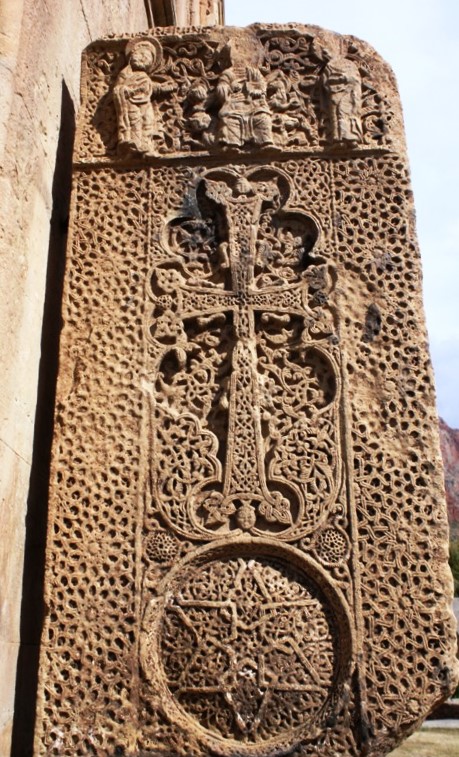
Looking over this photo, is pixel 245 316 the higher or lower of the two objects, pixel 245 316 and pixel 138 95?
the lower

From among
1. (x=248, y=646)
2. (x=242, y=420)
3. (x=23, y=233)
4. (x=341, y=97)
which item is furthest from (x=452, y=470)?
(x=23, y=233)

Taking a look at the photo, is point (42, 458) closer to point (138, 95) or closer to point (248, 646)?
point (248, 646)

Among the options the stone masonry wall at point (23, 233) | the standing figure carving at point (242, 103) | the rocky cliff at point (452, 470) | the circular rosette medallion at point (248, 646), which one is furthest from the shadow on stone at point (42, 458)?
the rocky cliff at point (452, 470)

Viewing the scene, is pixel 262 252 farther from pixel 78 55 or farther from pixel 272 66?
pixel 78 55

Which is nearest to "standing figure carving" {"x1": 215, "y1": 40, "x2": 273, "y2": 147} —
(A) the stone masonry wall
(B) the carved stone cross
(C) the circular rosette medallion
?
(B) the carved stone cross

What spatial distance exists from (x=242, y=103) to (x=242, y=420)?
153 cm

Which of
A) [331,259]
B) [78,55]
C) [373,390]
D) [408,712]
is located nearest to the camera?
[408,712]

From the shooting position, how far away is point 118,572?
3.12 m

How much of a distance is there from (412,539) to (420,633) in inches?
13.5

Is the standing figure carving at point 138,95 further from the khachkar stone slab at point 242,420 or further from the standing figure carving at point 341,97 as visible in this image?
the standing figure carving at point 341,97

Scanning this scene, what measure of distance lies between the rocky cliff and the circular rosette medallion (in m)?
27.9

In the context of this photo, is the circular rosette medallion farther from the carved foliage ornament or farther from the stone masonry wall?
the carved foliage ornament

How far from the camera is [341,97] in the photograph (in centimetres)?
377

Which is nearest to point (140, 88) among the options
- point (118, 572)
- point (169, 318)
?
point (169, 318)
